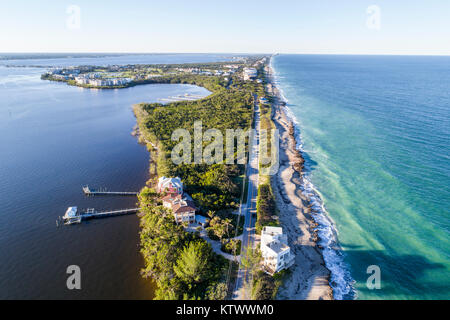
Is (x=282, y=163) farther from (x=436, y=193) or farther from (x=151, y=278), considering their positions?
(x=151, y=278)

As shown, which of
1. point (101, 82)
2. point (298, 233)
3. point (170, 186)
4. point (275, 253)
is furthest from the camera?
A: point (101, 82)

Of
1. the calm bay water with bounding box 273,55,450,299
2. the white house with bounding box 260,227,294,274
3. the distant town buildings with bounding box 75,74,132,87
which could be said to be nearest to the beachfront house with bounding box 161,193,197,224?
the white house with bounding box 260,227,294,274

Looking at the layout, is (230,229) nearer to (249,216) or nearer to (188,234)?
(249,216)

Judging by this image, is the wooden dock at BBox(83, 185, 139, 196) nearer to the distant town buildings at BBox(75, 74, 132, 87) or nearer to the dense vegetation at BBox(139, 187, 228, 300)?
the dense vegetation at BBox(139, 187, 228, 300)

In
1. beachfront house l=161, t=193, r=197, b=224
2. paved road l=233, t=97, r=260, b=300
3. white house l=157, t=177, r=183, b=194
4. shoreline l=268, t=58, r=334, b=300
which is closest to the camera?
paved road l=233, t=97, r=260, b=300

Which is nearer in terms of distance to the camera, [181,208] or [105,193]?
[181,208]

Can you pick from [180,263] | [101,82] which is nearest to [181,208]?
[180,263]
